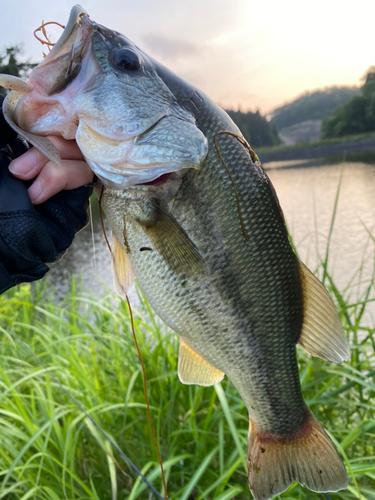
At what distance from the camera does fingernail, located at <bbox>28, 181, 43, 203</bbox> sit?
1.26 meters

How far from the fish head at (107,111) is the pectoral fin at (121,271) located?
34cm

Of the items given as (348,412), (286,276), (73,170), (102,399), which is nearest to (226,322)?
(286,276)

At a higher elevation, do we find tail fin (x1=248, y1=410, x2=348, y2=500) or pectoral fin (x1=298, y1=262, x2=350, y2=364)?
pectoral fin (x1=298, y1=262, x2=350, y2=364)

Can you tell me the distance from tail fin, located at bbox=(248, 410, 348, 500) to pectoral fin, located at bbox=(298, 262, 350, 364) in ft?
1.11

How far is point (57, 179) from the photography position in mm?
1242

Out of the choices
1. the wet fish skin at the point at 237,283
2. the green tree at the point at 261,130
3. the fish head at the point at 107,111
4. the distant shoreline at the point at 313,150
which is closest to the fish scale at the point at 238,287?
the wet fish skin at the point at 237,283

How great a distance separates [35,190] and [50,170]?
105mm

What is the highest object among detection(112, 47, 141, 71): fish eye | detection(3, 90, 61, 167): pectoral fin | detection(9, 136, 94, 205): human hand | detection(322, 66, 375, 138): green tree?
detection(322, 66, 375, 138): green tree

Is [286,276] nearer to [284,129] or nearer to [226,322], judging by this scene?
[226,322]

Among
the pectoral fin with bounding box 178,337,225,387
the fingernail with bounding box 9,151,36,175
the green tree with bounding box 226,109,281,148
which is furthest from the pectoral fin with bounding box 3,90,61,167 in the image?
the green tree with bounding box 226,109,281,148

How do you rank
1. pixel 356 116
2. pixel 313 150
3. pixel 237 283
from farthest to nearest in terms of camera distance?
pixel 356 116 < pixel 313 150 < pixel 237 283

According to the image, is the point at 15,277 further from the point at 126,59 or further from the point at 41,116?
the point at 126,59

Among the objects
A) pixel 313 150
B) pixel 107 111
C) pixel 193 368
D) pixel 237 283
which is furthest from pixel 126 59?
pixel 313 150

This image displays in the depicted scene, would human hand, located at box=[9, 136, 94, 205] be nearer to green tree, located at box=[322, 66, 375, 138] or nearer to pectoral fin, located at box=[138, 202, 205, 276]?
pectoral fin, located at box=[138, 202, 205, 276]
